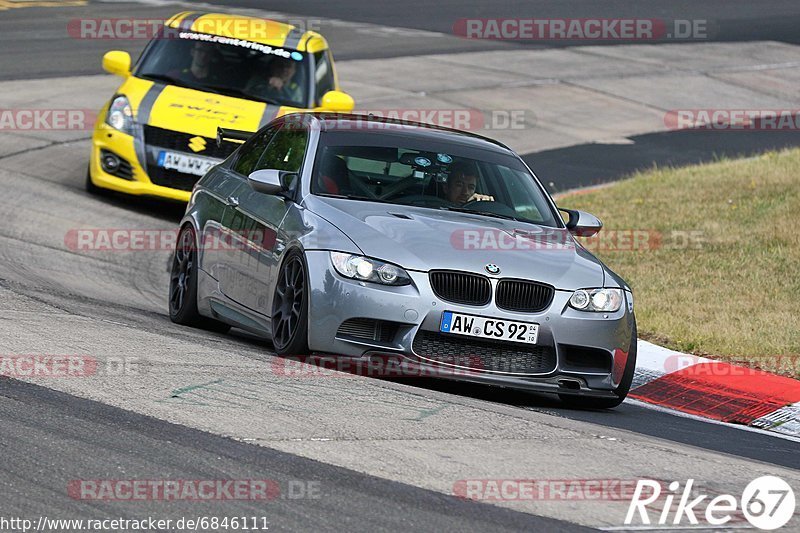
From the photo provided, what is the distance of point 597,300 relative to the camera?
8.22 metres

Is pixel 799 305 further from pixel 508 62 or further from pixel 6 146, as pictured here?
pixel 508 62

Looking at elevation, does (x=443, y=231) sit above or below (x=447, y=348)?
above

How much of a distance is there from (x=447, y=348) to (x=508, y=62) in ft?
64.2

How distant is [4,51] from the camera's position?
2311cm

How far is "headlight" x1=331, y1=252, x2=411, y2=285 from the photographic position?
25.8 feet

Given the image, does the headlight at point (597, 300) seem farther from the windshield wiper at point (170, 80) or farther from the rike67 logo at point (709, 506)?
the windshield wiper at point (170, 80)

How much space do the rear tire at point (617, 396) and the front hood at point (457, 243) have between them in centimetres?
48

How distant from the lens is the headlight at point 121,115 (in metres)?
14.1

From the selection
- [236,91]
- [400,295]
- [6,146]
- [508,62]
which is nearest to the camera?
[400,295]

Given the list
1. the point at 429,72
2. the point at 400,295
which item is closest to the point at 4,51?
the point at 429,72

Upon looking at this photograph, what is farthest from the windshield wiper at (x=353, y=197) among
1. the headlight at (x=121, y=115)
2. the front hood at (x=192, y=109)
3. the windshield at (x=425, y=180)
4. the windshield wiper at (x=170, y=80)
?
the windshield wiper at (x=170, y=80)

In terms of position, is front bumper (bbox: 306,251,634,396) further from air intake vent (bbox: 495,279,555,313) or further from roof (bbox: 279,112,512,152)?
roof (bbox: 279,112,512,152)

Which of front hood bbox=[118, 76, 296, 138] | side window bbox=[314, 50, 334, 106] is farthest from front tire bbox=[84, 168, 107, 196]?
side window bbox=[314, 50, 334, 106]

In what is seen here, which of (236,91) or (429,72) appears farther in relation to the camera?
(429,72)
